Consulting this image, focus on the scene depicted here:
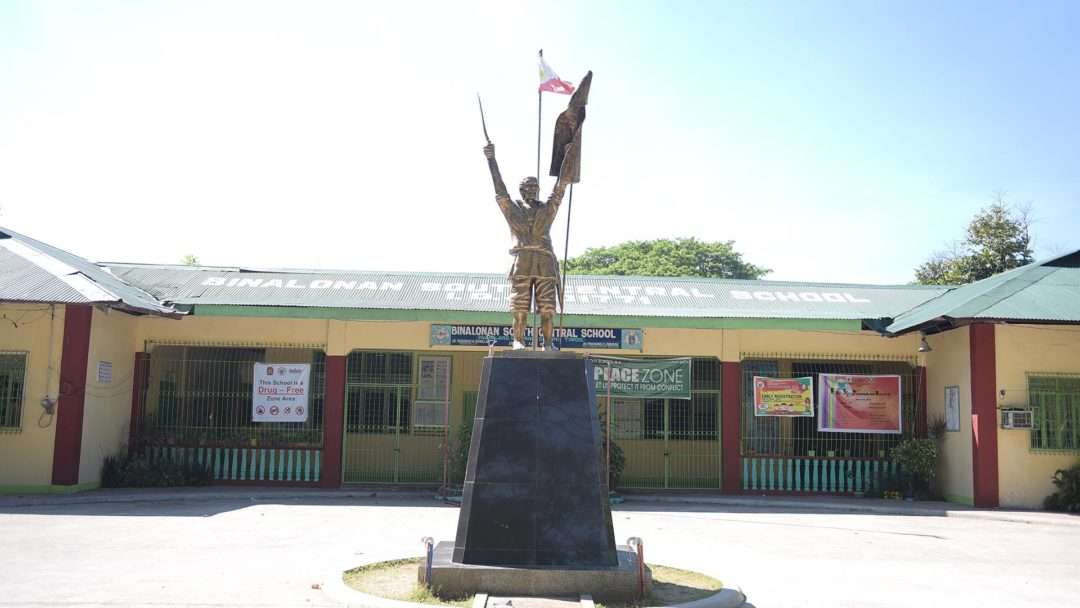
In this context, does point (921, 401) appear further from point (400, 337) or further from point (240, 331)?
point (240, 331)

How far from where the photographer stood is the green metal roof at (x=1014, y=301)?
13211mm

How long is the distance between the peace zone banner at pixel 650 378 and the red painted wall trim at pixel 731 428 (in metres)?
0.77

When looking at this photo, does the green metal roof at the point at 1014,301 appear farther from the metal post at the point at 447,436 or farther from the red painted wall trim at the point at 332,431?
the red painted wall trim at the point at 332,431

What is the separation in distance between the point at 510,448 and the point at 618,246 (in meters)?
32.5

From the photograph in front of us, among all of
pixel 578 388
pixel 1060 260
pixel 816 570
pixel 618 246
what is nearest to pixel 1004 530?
pixel 816 570

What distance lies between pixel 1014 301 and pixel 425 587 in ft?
36.0

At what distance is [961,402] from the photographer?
14211mm

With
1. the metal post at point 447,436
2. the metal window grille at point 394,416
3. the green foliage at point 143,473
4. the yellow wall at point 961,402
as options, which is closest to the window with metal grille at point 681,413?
the metal post at point 447,436

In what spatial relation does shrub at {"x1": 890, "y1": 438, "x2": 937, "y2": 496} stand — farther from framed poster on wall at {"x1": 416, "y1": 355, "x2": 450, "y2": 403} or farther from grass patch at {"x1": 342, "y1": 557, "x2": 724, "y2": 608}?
grass patch at {"x1": 342, "y1": 557, "x2": 724, "y2": 608}

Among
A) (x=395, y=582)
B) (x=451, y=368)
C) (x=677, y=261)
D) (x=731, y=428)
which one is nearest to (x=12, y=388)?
(x=451, y=368)

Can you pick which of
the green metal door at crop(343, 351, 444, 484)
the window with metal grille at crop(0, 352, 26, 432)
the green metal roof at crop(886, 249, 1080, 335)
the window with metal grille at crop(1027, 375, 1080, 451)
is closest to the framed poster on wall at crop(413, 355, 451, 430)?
the green metal door at crop(343, 351, 444, 484)

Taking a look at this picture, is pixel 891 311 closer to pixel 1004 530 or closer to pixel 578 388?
pixel 1004 530

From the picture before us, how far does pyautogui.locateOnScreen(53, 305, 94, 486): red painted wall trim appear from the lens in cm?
1330

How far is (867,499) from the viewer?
1474 centimetres
